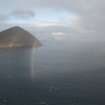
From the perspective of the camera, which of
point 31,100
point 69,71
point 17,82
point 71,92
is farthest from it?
point 69,71

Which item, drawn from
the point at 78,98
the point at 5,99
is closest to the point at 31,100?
the point at 5,99

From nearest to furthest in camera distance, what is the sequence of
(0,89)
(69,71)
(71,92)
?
(71,92), (0,89), (69,71)

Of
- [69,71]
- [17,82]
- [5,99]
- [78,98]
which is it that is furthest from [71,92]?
[69,71]

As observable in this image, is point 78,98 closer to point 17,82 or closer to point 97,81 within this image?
point 97,81

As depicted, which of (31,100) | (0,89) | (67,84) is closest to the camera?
(31,100)

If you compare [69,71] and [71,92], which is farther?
[69,71]

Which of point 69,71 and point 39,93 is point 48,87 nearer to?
point 39,93

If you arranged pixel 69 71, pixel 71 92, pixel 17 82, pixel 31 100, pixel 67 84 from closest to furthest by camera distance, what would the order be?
pixel 31 100 < pixel 71 92 < pixel 67 84 < pixel 17 82 < pixel 69 71

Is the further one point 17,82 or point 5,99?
point 17,82
